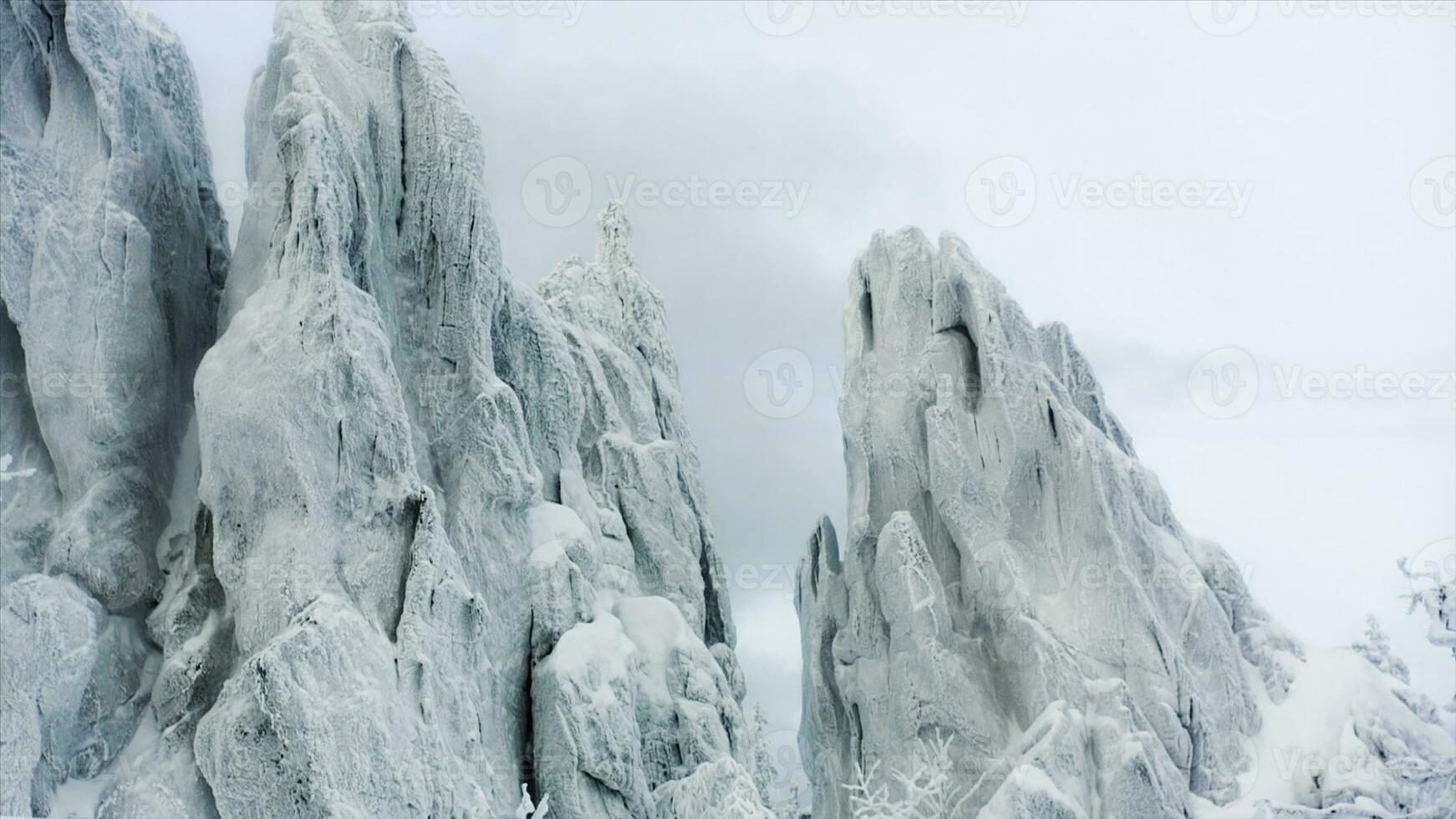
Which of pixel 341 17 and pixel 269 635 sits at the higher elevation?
pixel 341 17

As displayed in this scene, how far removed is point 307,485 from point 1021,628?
59.8 feet

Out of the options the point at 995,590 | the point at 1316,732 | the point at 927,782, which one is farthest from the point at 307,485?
the point at 1316,732

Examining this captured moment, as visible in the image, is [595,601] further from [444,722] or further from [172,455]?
[172,455]

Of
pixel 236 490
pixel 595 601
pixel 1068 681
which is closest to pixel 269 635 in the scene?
pixel 236 490

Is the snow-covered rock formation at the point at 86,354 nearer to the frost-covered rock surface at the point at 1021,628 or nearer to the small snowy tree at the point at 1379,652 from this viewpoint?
the frost-covered rock surface at the point at 1021,628

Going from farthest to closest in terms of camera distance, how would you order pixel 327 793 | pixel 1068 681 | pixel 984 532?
1. pixel 984 532
2. pixel 1068 681
3. pixel 327 793

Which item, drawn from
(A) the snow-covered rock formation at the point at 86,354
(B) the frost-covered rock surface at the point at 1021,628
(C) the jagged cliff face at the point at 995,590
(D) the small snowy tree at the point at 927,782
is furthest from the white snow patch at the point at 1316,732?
(A) the snow-covered rock formation at the point at 86,354

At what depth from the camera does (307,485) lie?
19.3m

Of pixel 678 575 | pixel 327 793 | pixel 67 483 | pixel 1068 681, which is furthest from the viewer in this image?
pixel 1068 681

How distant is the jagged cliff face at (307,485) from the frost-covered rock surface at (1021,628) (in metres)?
9.34

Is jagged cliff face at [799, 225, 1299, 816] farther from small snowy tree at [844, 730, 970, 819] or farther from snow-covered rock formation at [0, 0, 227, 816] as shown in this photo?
snow-covered rock formation at [0, 0, 227, 816]

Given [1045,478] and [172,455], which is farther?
[1045,478]

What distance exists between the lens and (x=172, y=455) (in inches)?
831

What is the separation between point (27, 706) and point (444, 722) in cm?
512
